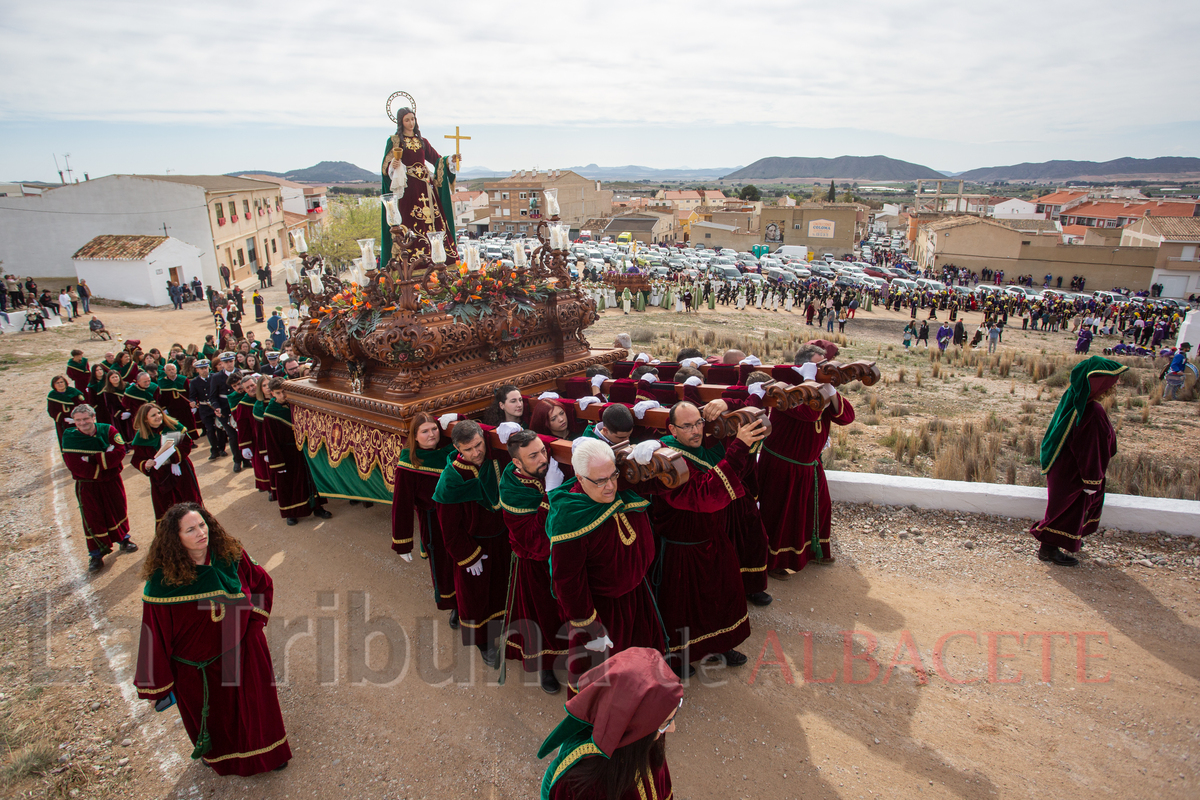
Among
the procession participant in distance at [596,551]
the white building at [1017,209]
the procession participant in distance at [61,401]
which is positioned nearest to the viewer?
the procession participant in distance at [596,551]

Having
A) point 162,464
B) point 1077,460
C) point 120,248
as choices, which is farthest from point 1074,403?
point 120,248

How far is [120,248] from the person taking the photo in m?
28.0

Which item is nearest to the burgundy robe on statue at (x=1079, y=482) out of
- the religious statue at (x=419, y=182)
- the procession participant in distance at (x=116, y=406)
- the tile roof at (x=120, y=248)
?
the religious statue at (x=419, y=182)

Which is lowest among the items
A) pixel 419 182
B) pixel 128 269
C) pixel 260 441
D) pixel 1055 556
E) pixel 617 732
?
pixel 1055 556

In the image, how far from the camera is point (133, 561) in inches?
256

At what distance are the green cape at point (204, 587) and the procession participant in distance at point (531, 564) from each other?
1.59 metres

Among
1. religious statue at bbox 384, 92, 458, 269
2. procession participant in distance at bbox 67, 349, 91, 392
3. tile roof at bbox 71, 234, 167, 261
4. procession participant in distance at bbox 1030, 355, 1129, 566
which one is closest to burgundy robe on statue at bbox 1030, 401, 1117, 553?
procession participant in distance at bbox 1030, 355, 1129, 566

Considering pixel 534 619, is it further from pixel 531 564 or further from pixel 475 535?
pixel 475 535

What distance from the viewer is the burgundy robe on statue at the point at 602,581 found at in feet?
11.0

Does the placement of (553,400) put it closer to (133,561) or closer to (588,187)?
(133,561)

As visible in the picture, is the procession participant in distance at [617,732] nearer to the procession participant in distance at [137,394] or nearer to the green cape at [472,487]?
the green cape at [472,487]

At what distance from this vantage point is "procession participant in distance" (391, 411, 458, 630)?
4926 mm

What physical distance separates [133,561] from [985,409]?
44.4ft

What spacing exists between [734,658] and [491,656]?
184 cm
